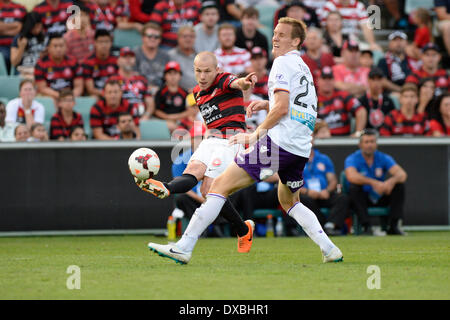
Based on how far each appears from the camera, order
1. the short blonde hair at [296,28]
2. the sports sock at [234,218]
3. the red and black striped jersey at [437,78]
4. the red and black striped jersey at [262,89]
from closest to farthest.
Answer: the short blonde hair at [296,28], the sports sock at [234,218], the red and black striped jersey at [262,89], the red and black striped jersey at [437,78]

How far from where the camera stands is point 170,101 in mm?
15242

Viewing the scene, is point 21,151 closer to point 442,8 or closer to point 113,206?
point 113,206

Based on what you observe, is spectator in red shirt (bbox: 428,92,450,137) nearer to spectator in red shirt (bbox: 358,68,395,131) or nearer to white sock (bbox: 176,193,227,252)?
spectator in red shirt (bbox: 358,68,395,131)

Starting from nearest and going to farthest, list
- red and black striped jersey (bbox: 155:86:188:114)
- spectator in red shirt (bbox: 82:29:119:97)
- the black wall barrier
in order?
the black wall barrier, red and black striped jersey (bbox: 155:86:188:114), spectator in red shirt (bbox: 82:29:119:97)

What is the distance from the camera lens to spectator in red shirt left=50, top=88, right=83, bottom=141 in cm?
1423

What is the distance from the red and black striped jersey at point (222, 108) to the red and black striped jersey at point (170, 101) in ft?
19.7

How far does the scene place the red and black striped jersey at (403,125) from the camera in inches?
591

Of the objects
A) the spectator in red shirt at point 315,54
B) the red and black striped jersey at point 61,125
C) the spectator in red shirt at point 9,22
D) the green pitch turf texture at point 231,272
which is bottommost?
the green pitch turf texture at point 231,272

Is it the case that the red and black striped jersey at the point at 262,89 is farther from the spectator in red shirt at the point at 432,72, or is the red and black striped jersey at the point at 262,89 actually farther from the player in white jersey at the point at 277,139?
the player in white jersey at the point at 277,139

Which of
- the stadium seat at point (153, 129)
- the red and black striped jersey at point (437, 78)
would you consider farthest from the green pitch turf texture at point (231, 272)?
the red and black striped jersey at point (437, 78)

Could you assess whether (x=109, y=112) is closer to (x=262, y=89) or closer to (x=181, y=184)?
(x=262, y=89)

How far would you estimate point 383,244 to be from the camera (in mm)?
10945

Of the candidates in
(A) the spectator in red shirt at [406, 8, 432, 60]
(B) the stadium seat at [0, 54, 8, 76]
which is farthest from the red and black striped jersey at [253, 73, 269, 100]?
(B) the stadium seat at [0, 54, 8, 76]

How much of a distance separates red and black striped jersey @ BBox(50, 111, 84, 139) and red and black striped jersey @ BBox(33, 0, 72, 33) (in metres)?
2.66
